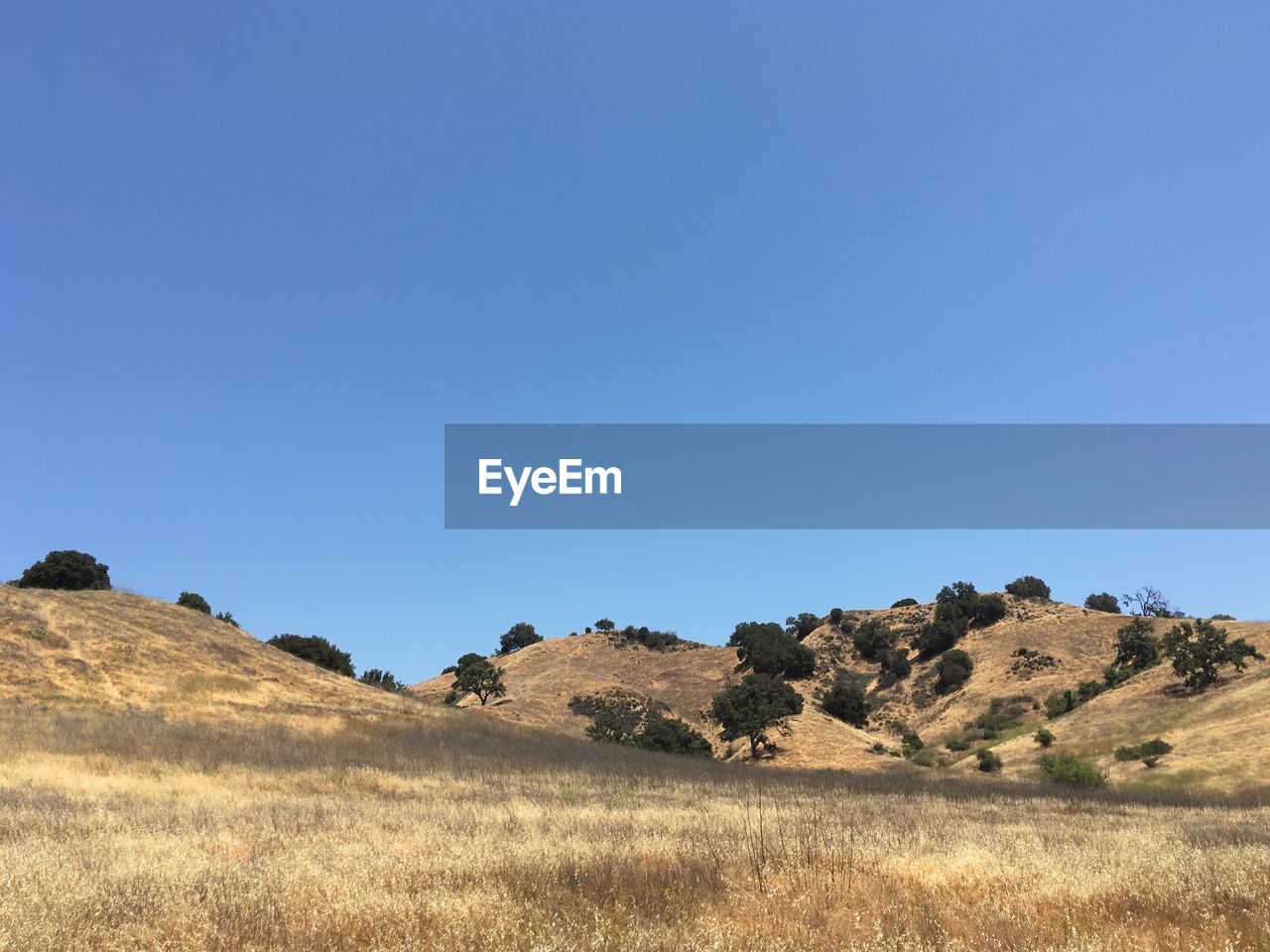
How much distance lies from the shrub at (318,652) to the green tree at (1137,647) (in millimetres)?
76803

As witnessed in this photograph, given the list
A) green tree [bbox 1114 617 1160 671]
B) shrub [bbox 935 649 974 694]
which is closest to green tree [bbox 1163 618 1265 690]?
green tree [bbox 1114 617 1160 671]

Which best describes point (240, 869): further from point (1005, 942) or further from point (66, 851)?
A: point (1005, 942)

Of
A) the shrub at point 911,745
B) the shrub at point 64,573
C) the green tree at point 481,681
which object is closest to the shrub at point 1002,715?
the shrub at point 911,745

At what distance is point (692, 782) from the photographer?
2653 centimetres

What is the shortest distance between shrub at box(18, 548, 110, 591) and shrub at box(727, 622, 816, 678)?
7289 cm

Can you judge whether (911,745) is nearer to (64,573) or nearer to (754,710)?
(754,710)

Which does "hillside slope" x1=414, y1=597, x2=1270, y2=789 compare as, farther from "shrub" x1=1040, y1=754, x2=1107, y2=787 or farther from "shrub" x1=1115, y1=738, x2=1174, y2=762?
"shrub" x1=1040, y1=754, x2=1107, y2=787

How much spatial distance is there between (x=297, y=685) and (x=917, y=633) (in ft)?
281

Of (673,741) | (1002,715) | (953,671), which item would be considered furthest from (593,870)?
(953,671)

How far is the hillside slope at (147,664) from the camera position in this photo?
124 ft

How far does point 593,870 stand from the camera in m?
9.53

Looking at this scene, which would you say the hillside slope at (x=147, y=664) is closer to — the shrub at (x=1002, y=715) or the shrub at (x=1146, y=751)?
the shrub at (x=1146, y=751)

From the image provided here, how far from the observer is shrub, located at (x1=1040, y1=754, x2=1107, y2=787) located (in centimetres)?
3609

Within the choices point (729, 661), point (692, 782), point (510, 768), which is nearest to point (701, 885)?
point (692, 782)
